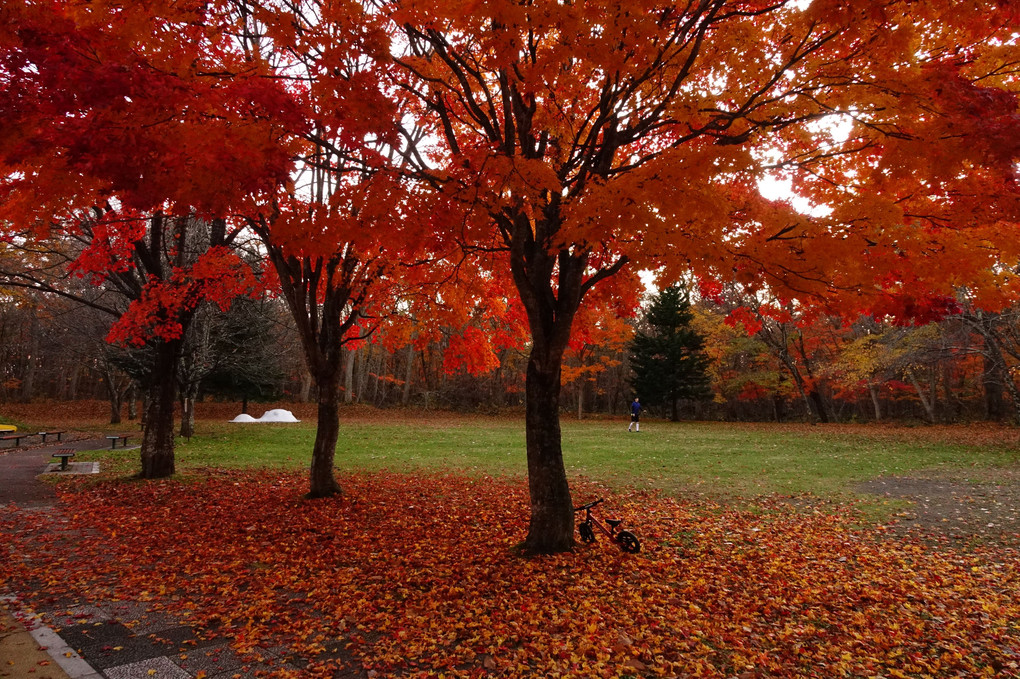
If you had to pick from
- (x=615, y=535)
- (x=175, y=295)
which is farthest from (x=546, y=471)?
(x=175, y=295)

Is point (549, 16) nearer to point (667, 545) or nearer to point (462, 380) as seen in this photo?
point (667, 545)

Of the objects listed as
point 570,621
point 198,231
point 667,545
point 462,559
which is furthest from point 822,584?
point 198,231

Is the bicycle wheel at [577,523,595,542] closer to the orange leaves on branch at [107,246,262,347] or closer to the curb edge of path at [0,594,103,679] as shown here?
the curb edge of path at [0,594,103,679]

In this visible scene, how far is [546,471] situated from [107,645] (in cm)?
401

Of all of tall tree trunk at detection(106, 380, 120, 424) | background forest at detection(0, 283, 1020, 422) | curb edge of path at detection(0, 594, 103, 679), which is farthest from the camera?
tall tree trunk at detection(106, 380, 120, 424)

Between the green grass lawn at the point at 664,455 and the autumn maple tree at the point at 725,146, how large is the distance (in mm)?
5454

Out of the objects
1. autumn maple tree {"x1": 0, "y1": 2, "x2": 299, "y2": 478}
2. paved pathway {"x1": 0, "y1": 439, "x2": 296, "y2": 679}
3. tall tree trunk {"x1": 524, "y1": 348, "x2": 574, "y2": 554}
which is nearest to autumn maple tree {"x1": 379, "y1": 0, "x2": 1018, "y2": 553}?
tall tree trunk {"x1": 524, "y1": 348, "x2": 574, "y2": 554}

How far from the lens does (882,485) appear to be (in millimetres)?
10133

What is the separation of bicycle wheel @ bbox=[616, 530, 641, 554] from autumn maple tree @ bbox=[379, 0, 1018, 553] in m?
0.67

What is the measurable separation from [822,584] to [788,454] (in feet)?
36.0

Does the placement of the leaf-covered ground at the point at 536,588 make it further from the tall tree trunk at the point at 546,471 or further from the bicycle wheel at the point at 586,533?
the tall tree trunk at the point at 546,471

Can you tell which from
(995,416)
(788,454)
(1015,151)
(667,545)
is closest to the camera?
(1015,151)

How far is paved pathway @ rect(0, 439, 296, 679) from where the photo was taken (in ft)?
10.9

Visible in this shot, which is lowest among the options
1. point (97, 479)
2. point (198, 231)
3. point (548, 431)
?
point (97, 479)
